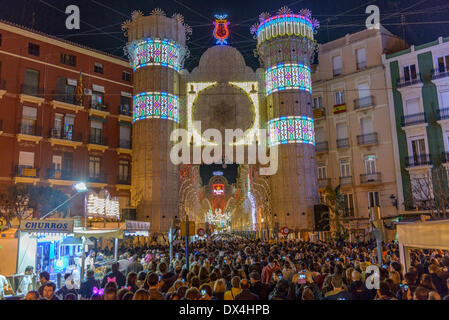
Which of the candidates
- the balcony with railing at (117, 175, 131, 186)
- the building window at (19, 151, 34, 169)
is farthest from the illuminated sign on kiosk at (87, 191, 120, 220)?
the balcony with railing at (117, 175, 131, 186)

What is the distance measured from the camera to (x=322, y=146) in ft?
138

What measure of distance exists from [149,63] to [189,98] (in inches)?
204

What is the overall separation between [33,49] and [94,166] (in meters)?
11.4

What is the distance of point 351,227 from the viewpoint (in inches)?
1473

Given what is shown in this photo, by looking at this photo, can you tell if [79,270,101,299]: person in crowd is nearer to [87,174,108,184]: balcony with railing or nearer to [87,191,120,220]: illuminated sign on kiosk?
[87,191,120,220]: illuminated sign on kiosk

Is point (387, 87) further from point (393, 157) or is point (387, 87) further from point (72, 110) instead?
point (72, 110)

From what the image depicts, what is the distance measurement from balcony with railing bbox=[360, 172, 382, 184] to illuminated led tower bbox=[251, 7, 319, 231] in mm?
4341

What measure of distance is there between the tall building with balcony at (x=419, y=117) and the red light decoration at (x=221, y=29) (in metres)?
16.4

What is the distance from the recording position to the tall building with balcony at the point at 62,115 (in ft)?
109

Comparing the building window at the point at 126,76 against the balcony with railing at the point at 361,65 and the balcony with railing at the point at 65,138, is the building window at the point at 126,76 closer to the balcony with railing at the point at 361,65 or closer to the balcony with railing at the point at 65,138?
the balcony with railing at the point at 65,138

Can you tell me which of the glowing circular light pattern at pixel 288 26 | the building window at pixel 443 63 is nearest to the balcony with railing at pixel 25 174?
the glowing circular light pattern at pixel 288 26

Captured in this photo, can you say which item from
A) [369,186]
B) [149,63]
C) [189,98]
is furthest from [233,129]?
[369,186]
